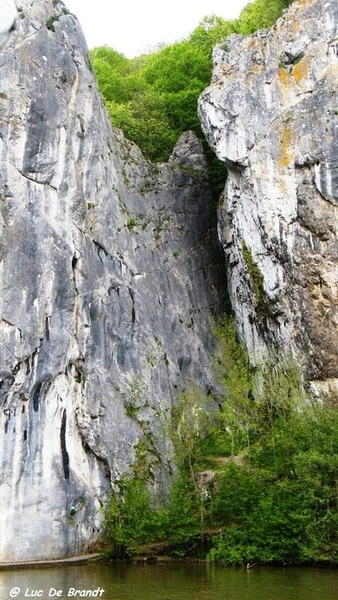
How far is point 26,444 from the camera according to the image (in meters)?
20.6

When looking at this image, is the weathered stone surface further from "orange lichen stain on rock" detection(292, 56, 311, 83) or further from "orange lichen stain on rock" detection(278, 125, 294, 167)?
"orange lichen stain on rock" detection(292, 56, 311, 83)

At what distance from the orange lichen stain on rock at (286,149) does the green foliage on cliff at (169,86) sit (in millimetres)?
7271

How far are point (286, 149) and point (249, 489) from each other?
534 inches

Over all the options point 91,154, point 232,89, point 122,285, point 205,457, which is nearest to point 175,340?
point 122,285

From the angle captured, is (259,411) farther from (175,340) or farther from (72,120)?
(72,120)

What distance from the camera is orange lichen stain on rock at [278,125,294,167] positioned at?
83.4ft

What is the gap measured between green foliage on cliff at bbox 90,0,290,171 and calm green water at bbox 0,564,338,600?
68.5ft

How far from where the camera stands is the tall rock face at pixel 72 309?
20594mm

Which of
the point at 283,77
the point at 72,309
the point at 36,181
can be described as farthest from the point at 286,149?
the point at 72,309

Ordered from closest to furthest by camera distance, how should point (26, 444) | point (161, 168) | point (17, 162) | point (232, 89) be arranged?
point (26, 444) → point (17, 162) → point (232, 89) → point (161, 168)

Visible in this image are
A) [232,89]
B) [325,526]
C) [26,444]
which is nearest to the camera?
[325,526]

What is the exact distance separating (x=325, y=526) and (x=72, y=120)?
57.7ft

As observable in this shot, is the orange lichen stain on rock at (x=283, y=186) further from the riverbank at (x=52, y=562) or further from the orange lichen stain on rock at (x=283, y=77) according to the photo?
the riverbank at (x=52, y=562)

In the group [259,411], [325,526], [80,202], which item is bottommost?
[325,526]
